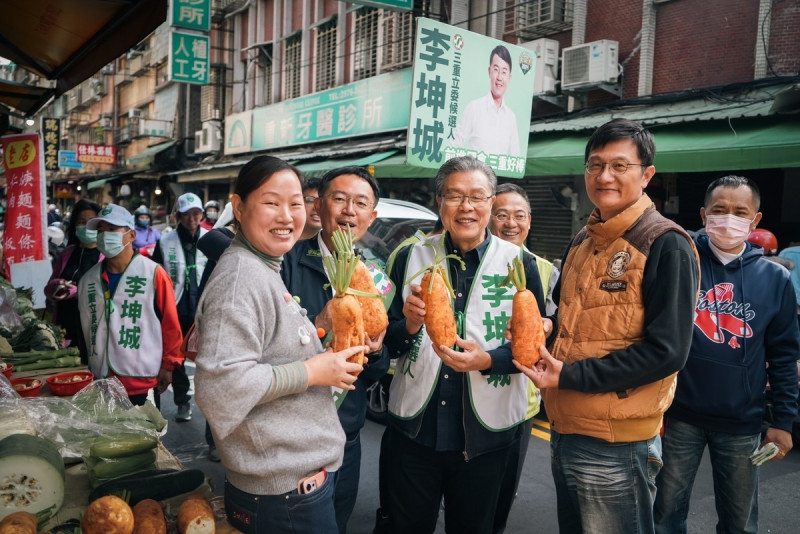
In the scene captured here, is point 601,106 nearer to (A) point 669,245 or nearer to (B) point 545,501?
(B) point 545,501

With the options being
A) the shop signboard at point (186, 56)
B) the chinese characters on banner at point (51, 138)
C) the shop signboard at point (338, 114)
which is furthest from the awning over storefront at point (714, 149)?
the chinese characters on banner at point (51, 138)

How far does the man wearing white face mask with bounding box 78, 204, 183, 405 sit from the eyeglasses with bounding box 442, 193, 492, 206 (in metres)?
2.40

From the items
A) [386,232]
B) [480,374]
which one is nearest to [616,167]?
[480,374]

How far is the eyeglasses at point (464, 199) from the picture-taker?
8.46ft

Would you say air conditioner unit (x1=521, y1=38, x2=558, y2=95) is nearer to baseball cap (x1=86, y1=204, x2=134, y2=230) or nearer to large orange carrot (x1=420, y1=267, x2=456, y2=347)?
baseball cap (x1=86, y1=204, x2=134, y2=230)

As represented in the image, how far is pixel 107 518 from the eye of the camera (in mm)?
2041

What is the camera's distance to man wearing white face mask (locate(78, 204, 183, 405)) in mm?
3918

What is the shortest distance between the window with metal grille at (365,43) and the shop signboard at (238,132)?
216 inches

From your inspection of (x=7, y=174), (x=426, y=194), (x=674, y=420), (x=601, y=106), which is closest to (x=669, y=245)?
(x=674, y=420)

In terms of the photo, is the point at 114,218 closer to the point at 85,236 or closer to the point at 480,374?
the point at 85,236

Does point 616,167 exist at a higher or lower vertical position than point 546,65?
lower

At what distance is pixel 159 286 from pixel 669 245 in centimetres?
329

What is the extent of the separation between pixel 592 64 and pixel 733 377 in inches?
339

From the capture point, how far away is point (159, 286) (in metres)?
4.02
